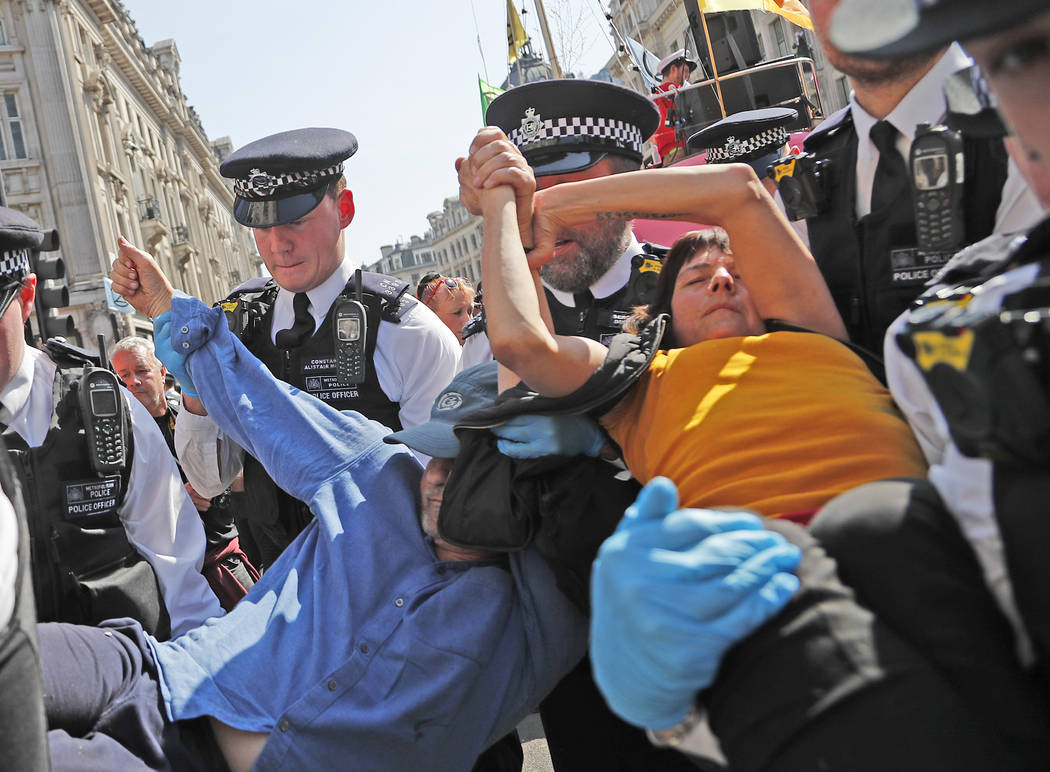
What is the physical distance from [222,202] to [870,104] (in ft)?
226

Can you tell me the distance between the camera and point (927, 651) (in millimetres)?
1245

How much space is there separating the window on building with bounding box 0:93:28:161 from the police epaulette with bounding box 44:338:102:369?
30234 mm

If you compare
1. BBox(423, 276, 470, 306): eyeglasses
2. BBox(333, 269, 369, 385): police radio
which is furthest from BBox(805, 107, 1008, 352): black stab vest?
BBox(423, 276, 470, 306): eyeglasses

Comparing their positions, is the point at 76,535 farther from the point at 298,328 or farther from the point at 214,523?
the point at 214,523

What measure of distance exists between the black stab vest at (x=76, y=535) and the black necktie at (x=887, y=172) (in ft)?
7.79

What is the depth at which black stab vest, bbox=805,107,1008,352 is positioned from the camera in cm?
206

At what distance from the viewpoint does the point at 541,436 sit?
210 cm

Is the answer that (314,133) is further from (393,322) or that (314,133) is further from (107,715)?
(107,715)

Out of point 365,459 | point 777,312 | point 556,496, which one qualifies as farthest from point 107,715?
point 777,312

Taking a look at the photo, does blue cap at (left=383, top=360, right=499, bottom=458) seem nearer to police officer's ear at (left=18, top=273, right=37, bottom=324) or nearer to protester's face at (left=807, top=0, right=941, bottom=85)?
protester's face at (left=807, top=0, right=941, bottom=85)

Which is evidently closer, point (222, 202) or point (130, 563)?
point (130, 563)

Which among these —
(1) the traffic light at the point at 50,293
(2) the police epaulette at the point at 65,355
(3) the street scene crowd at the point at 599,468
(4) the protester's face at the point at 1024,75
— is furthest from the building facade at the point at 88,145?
(4) the protester's face at the point at 1024,75

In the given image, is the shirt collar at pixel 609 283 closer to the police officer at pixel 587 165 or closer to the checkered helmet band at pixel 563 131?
the police officer at pixel 587 165

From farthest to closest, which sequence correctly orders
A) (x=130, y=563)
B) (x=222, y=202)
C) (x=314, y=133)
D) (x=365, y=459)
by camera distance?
(x=222, y=202) < (x=314, y=133) < (x=130, y=563) < (x=365, y=459)
